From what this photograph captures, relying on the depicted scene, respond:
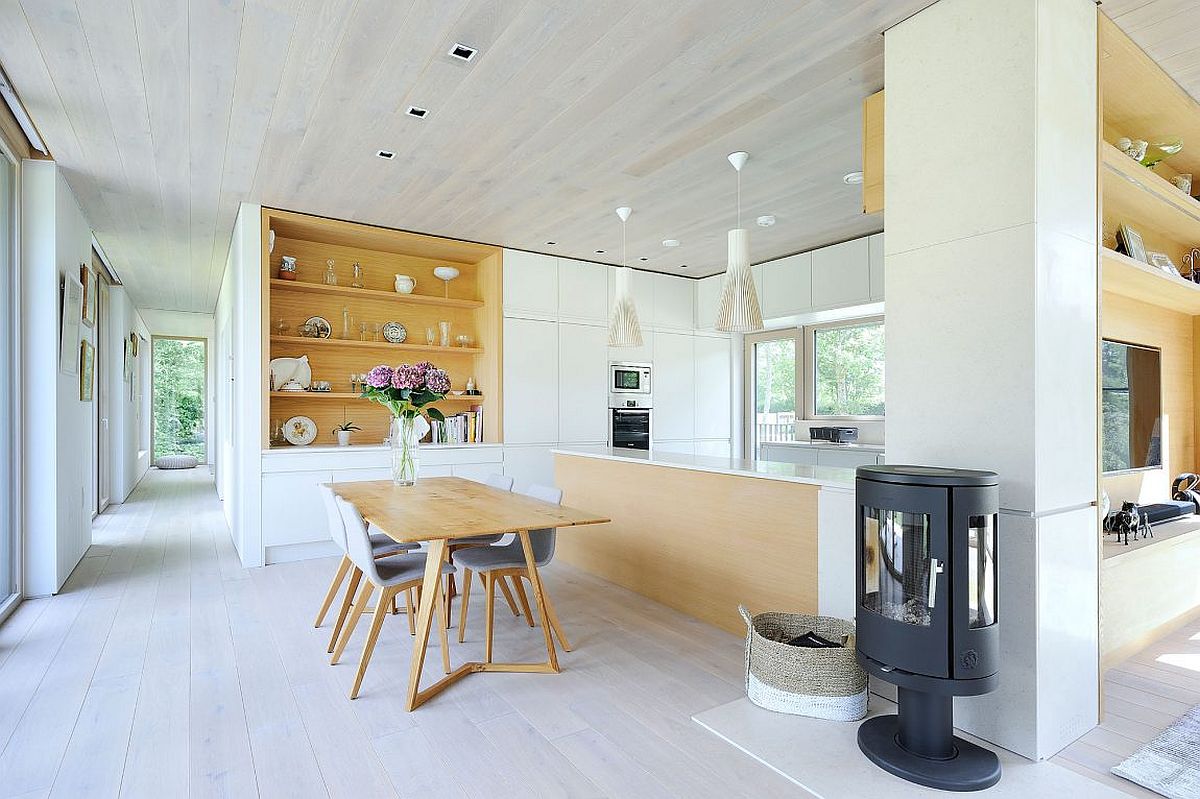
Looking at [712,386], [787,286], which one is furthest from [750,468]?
[712,386]

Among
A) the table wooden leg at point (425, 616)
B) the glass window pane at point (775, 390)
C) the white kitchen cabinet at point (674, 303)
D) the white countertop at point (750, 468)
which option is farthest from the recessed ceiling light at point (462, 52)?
the glass window pane at point (775, 390)

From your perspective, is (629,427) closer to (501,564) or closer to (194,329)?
(501,564)

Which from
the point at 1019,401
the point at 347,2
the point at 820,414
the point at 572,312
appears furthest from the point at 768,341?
the point at 347,2

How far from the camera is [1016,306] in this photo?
2051mm

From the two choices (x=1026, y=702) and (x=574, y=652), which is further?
(x=574, y=652)

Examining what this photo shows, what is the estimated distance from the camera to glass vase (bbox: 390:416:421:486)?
3.58 m

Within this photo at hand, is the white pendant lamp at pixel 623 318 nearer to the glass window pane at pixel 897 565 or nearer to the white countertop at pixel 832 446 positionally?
the white countertop at pixel 832 446

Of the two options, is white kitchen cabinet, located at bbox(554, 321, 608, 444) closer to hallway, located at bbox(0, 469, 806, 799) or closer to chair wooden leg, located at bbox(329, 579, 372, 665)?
hallway, located at bbox(0, 469, 806, 799)

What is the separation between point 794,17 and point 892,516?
180 cm

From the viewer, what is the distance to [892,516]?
6.50 ft

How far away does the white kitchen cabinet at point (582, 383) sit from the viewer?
19.8 feet

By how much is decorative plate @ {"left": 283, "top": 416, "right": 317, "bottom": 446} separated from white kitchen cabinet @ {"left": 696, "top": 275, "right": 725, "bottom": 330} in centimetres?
396

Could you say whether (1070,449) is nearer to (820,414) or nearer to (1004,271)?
(1004,271)

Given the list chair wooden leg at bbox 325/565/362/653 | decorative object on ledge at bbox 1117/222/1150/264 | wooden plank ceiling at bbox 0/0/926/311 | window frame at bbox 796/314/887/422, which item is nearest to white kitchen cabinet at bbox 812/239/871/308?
wooden plank ceiling at bbox 0/0/926/311
